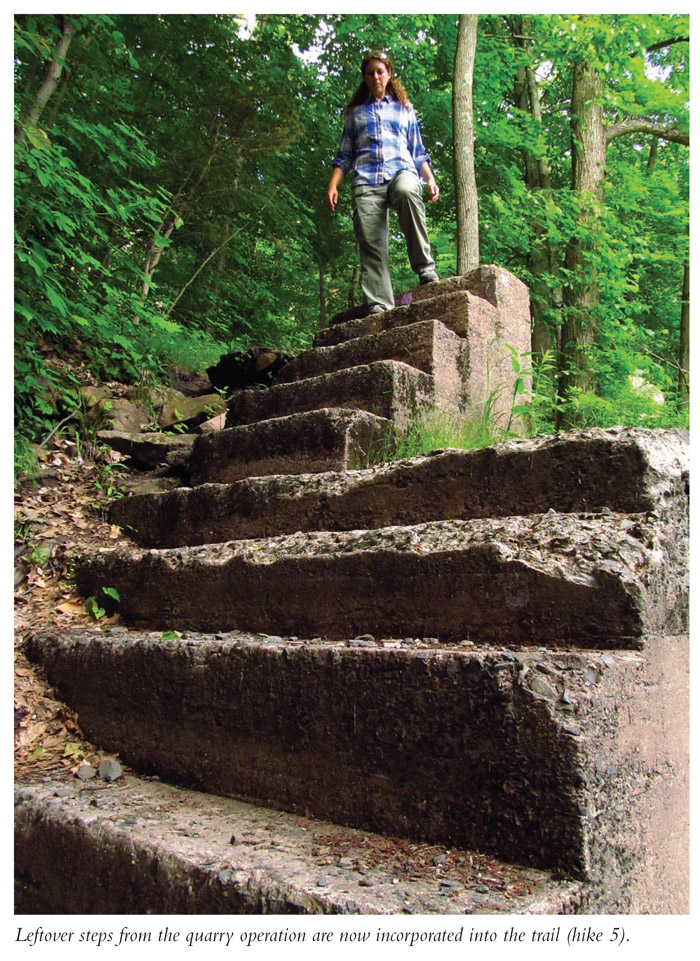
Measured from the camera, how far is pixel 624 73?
7.81 metres

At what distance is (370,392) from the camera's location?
9.70 feet

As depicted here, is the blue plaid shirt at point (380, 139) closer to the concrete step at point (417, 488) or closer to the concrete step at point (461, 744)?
the concrete step at point (417, 488)

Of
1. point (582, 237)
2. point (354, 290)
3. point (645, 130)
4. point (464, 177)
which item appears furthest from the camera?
point (354, 290)

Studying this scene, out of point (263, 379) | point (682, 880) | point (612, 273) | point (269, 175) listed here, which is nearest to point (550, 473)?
point (682, 880)

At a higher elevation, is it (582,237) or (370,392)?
(582,237)

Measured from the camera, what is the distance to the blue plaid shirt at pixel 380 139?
4.50 meters

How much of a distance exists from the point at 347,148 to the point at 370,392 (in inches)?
109

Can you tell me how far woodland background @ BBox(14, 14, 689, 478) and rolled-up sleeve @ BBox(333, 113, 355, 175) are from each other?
143 cm

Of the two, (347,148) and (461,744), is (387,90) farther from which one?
(461,744)

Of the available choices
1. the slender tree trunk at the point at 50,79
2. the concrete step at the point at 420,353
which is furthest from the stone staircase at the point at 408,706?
the slender tree trunk at the point at 50,79

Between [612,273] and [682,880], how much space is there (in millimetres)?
7635

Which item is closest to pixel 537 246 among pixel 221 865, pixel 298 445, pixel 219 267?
pixel 219 267

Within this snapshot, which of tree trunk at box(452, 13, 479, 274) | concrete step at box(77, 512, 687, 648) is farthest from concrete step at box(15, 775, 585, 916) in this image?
tree trunk at box(452, 13, 479, 274)
